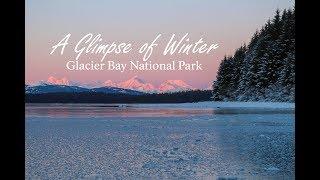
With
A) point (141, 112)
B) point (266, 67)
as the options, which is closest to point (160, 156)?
point (141, 112)

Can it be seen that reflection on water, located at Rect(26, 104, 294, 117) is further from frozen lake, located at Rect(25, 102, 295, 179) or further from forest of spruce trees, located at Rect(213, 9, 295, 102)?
frozen lake, located at Rect(25, 102, 295, 179)

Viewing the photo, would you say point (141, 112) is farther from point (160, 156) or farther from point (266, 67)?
point (160, 156)

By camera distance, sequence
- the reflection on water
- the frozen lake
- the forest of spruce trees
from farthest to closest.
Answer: the forest of spruce trees < the reflection on water < the frozen lake

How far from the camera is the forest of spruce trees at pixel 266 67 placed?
39.7 meters

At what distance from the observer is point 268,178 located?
5664 millimetres

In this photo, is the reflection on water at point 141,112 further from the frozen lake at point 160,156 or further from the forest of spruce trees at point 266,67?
the frozen lake at point 160,156

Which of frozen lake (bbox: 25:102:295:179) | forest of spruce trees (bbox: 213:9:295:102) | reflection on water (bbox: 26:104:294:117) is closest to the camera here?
frozen lake (bbox: 25:102:295:179)

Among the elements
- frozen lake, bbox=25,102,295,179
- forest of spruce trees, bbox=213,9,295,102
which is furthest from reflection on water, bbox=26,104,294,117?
frozen lake, bbox=25,102,295,179

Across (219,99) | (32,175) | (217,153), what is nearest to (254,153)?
(217,153)

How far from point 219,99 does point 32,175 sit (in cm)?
4724

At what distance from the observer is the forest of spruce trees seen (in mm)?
39656

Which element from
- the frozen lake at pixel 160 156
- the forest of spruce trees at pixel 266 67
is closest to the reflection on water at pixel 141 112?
the forest of spruce trees at pixel 266 67

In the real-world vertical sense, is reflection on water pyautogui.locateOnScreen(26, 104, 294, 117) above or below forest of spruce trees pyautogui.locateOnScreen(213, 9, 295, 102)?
below
